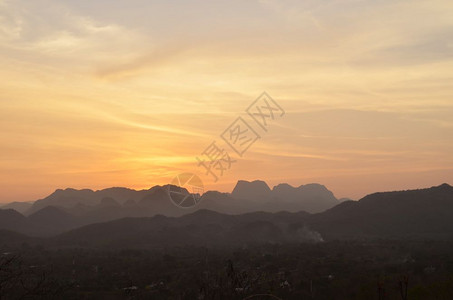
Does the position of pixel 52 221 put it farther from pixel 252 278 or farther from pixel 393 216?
pixel 252 278

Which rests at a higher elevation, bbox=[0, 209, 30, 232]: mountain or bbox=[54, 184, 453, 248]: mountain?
bbox=[0, 209, 30, 232]: mountain

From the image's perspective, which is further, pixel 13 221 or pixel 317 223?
pixel 13 221

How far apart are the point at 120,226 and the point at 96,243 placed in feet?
70.7

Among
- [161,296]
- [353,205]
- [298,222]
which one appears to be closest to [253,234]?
[298,222]

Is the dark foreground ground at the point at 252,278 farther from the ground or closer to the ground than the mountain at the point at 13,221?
closer to the ground

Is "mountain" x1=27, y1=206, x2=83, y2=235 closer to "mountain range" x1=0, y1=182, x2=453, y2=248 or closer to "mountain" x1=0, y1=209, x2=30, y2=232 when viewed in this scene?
"mountain range" x1=0, y1=182, x2=453, y2=248

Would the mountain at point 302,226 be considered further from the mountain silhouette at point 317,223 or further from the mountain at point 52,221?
the mountain at point 52,221

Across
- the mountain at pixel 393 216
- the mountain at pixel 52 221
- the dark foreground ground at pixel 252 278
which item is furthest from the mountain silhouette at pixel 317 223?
the dark foreground ground at pixel 252 278

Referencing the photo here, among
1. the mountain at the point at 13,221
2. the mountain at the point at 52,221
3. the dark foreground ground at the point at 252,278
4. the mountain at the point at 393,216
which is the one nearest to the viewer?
the dark foreground ground at the point at 252,278

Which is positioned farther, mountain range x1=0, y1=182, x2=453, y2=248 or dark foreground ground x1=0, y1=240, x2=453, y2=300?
mountain range x1=0, y1=182, x2=453, y2=248

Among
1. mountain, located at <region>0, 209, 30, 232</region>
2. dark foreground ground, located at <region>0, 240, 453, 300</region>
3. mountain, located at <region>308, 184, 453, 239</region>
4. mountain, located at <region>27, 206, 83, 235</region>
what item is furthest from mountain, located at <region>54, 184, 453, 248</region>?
dark foreground ground, located at <region>0, 240, 453, 300</region>

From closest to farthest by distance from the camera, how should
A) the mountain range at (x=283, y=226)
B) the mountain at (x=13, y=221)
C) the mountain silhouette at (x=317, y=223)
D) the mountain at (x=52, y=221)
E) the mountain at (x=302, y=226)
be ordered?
the mountain at (x=302, y=226), the mountain range at (x=283, y=226), the mountain silhouette at (x=317, y=223), the mountain at (x=13, y=221), the mountain at (x=52, y=221)

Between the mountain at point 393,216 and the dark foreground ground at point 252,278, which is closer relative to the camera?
the dark foreground ground at point 252,278

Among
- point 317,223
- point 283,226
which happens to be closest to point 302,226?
point 317,223
